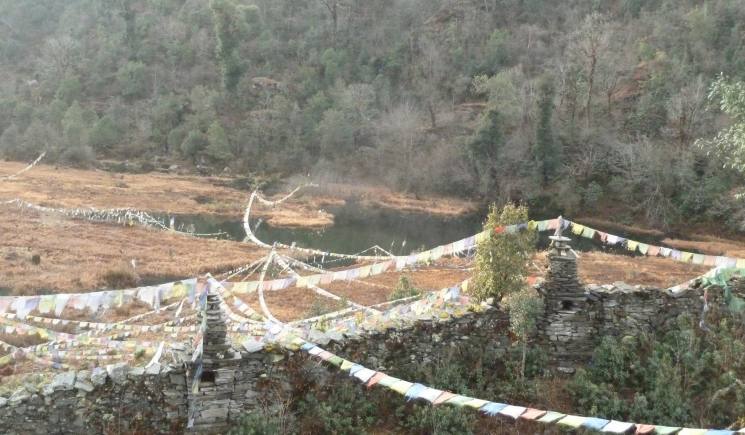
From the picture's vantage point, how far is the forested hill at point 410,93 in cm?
4703

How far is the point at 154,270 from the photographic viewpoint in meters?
25.6

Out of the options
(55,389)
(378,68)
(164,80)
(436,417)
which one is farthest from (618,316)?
(164,80)

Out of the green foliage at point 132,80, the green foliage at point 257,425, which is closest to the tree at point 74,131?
the green foliage at point 132,80

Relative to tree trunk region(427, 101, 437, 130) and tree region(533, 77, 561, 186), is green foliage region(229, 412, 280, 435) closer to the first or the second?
tree region(533, 77, 561, 186)

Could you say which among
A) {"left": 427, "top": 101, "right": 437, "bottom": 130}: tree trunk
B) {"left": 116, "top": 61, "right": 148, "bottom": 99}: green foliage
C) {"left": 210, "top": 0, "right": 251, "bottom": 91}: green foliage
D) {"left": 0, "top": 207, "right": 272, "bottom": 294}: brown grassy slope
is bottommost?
{"left": 0, "top": 207, "right": 272, "bottom": 294}: brown grassy slope

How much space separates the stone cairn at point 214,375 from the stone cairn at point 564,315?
17.2 ft

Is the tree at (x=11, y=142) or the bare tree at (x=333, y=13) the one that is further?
the bare tree at (x=333, y=13)

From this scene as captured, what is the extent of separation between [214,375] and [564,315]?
18.9 ft

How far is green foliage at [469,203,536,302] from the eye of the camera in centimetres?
1170

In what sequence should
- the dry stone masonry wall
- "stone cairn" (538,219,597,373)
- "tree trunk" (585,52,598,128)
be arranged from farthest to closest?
"tree trunk" (585,52,598,128), "stone cairn" (538,219,597,373), the dry stone masonry wall

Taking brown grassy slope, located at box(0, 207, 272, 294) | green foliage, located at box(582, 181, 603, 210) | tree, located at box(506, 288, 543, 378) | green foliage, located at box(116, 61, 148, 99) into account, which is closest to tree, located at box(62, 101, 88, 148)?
green foliage, located at box(116, 61, 148, 99)

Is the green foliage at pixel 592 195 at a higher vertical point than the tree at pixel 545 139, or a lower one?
lower

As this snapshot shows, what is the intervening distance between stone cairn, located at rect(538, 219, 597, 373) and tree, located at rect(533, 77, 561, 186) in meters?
38.8

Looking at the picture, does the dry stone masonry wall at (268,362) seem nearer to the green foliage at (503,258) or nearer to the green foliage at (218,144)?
the green foliage at (503,258)
